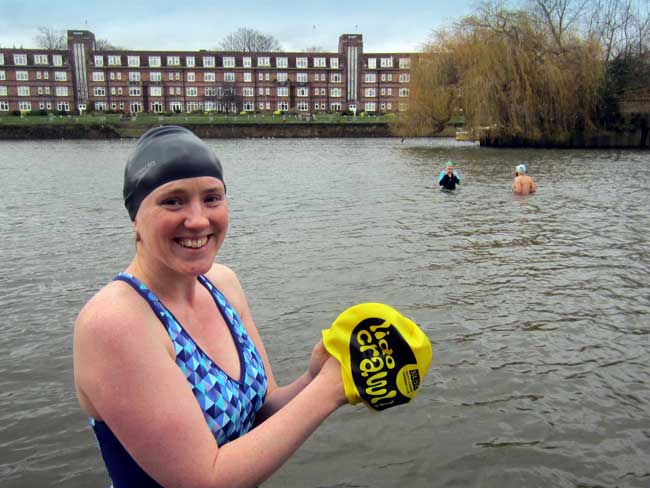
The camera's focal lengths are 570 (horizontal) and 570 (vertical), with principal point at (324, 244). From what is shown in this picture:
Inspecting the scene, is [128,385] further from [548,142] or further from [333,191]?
[548,142]

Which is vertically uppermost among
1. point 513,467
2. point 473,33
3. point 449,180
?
point 473,33

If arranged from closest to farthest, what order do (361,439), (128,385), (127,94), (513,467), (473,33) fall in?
(128,385)
(513,467)
(361,439)
(473,33)
(127,94)

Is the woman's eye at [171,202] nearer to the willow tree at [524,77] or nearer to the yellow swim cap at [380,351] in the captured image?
the yellow swim cap at [380,351]

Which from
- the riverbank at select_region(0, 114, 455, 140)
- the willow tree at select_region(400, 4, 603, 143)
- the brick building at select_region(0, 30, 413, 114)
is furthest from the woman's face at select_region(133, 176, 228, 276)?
the brick building at select_region(0, 30, 413, 114)

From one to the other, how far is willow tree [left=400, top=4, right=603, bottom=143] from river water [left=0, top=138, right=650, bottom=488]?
19903 millimetres

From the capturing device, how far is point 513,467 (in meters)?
3.73

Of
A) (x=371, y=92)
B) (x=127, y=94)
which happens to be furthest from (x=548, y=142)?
(x=127, y=94)

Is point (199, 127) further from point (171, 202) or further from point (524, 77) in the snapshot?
point (171, 202)

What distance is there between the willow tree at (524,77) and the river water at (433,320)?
19.9m

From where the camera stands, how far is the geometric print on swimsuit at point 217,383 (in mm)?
1710

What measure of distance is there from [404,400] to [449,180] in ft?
53.0

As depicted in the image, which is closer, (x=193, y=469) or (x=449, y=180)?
(x=193, y=469)

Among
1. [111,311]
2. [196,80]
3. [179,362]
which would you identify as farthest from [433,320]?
[196,80]

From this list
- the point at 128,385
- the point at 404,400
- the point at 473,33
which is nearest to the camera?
the point at 128,385
